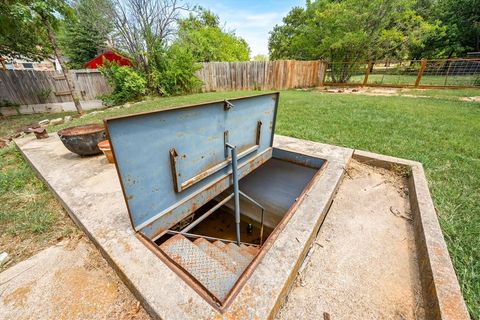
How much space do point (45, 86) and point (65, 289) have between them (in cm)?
1162

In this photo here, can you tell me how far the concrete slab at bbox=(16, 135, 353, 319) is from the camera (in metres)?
0.99

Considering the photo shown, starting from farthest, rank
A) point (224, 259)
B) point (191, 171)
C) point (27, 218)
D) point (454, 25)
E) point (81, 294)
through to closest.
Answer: point (454, 25), point (27, 218), point (191, 171), point (224, 259), point (81, 294)

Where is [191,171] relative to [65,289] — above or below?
above

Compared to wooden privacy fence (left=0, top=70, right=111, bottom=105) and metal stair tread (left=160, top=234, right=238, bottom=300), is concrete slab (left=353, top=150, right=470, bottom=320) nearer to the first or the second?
metal stair tread (left=160, top=234, right=238, bottom=300)

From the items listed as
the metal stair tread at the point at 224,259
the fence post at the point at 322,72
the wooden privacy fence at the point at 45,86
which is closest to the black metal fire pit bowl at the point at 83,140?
the metal stair tread at the point at 224,259

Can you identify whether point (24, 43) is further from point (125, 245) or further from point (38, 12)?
point (125, 245)

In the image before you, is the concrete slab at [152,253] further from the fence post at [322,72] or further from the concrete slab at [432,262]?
the fence post at [322,72]

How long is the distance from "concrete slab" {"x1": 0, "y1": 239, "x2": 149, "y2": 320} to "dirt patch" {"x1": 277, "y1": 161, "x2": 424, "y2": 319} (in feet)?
3.21

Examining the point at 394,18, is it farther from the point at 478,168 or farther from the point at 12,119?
the point at 12,119

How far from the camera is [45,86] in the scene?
29.0ft

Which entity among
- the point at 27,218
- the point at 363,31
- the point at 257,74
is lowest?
the point at 27,218

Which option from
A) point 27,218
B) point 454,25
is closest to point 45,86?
point 27,218

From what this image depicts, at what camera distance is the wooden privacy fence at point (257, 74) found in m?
11.6

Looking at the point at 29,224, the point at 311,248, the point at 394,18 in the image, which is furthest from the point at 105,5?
the point at 394,18
